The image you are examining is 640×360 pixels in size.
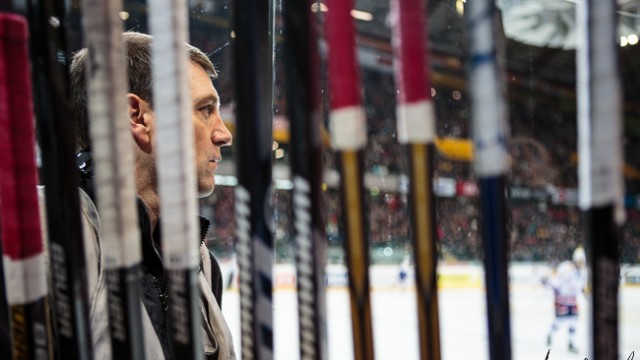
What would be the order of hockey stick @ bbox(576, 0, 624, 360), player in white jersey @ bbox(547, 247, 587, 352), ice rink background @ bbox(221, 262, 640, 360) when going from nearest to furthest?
hockey stick @ bbox(576, 0, 624, 360)
ice rink background @ bbox(221, 262, 640, 360)
player in white jersey @ bbox(547, 247, 587, 352)

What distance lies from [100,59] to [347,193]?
0.16 meters

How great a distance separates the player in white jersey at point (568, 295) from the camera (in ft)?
15.6

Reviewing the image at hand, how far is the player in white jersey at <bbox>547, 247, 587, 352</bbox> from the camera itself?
4.75m

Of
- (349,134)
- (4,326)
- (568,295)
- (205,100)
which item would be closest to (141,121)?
(205,100)

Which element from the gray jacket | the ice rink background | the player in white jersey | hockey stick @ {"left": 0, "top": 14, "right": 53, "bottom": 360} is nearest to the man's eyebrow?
the gray jacket

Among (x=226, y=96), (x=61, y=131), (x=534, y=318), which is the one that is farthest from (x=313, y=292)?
(x=534, y=318)

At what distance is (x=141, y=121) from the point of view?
68cm

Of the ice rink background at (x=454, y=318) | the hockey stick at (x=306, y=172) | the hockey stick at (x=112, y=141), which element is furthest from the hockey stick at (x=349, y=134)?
the ice rink background at (x=454, y=318)

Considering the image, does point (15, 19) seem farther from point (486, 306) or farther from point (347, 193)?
point (486, 306)

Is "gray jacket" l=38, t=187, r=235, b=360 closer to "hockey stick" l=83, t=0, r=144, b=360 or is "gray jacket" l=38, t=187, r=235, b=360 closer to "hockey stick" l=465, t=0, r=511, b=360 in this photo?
"hockey stick" l=83, t=0, r=144, b=360

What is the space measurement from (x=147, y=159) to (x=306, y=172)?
44 centimetres

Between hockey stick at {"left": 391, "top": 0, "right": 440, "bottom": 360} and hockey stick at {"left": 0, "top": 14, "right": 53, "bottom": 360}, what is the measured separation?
0.22 m

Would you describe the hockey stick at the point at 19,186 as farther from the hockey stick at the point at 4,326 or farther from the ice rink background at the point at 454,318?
the ice rink background at the point at 454,318

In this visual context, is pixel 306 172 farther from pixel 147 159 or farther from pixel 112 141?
pixel 147 159
